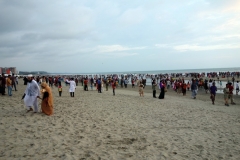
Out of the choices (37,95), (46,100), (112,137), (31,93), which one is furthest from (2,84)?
(112,137)

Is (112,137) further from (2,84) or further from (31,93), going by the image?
(2,84)

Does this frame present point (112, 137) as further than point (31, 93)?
No

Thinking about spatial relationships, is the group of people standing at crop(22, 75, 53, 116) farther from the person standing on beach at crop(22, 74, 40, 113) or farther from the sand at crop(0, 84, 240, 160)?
the sand at crop(0, 84, 240, 160)

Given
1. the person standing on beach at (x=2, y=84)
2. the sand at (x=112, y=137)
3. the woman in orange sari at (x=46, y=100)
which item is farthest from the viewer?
the person standing on beach at (x=2, y=84)

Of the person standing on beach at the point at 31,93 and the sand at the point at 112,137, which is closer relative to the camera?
the sand at the point at 112,137

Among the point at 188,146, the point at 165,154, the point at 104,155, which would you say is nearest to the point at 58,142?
the point at 104,155

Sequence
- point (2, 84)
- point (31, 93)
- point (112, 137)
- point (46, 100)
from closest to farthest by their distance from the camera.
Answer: point (112, 137) < point (46, 100) < point (31, 93) < point (2, 84)

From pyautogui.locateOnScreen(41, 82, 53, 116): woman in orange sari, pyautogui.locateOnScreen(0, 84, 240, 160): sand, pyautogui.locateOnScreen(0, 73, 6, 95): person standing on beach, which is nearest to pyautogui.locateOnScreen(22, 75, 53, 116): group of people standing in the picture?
pyautogui.locateOnScreen(41, 82, 53, 116): woman in orange sari

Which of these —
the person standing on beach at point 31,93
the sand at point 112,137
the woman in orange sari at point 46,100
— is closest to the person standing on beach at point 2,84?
the sand at point 112,137

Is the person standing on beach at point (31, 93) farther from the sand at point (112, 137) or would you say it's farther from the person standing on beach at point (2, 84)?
the person standing on beach at point (2, 84)

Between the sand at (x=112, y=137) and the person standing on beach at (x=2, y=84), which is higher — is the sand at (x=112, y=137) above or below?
below

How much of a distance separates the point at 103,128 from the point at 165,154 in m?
2.54

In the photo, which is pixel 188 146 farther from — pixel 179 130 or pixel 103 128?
pixel 103 128

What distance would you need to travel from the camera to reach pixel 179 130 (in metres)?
6.96
